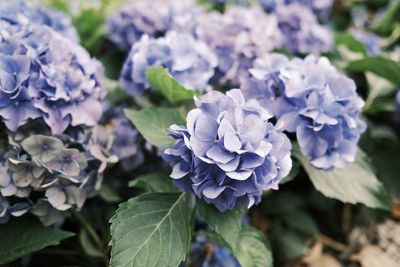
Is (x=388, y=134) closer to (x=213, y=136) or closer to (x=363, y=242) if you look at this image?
(x=363, y=242)

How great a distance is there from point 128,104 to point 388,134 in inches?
34.5

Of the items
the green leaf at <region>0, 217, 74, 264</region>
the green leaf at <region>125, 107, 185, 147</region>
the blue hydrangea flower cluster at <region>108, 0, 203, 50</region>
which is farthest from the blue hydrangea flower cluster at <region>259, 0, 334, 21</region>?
the green leaf at <region>0, 217, 74, 264</region>

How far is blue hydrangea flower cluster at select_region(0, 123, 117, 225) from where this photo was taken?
102cm

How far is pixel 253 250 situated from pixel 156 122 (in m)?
0.36

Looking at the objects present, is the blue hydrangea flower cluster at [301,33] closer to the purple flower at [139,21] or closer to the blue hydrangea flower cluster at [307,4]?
the blue hydrangea flower cluster at [307,4]

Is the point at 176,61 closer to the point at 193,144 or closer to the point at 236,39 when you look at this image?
the point at 236,39

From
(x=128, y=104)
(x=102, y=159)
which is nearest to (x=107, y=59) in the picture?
(x=128, y=104)

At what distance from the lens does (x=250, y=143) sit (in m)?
0.85

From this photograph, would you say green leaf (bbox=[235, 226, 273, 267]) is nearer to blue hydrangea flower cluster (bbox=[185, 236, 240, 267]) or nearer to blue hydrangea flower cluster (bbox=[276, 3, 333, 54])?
blue hydrangea flower cluster (bbox=[185, 236, 240, 267])

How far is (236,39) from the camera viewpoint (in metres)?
1.34

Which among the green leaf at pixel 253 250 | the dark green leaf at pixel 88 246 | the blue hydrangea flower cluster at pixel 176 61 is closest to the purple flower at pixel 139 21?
the blue hydrangea flower cluster at pixel 176 61

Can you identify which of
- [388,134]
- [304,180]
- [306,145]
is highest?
[306,145]

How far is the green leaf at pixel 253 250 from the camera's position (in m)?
1.03

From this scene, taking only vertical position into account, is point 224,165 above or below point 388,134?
above
